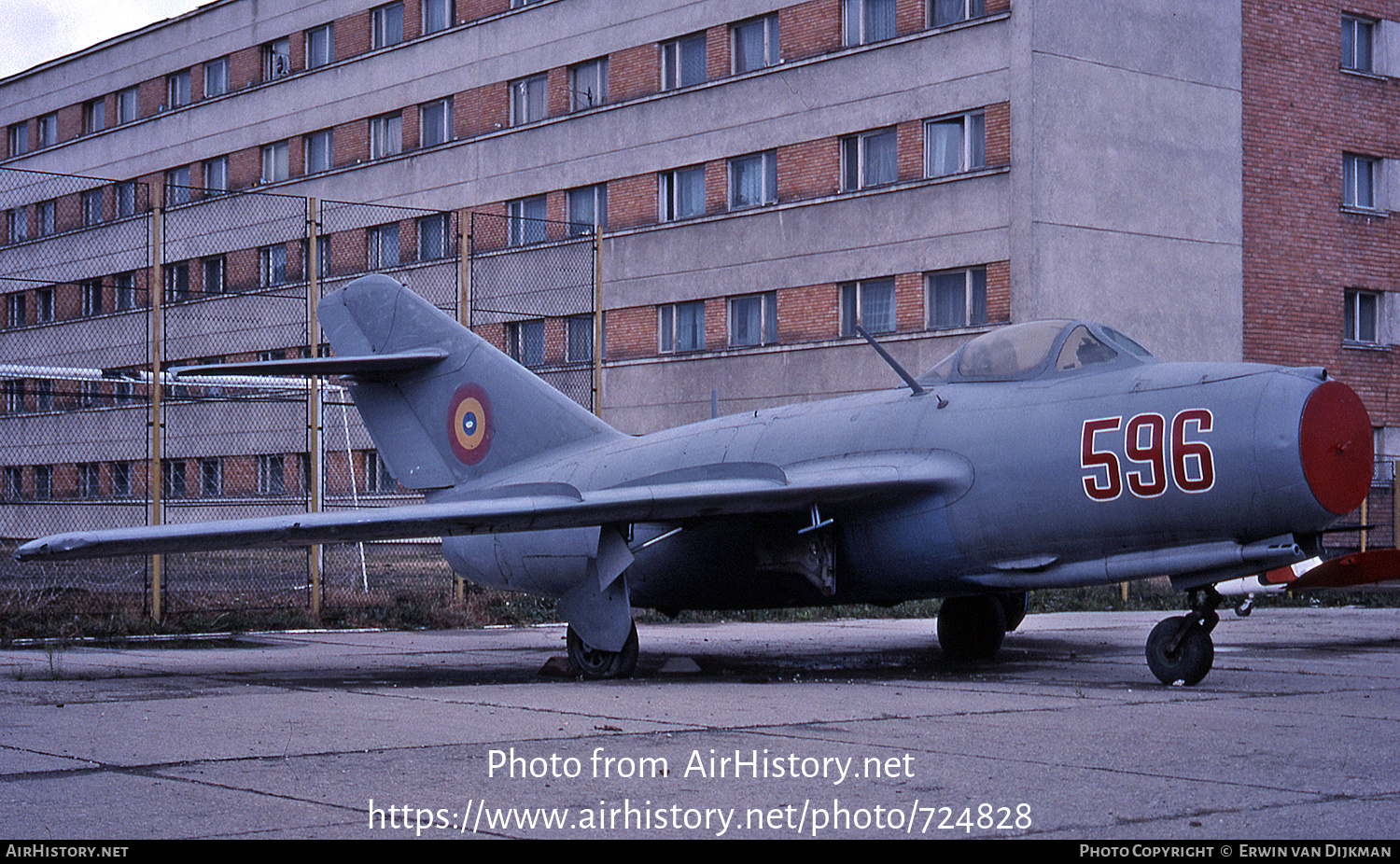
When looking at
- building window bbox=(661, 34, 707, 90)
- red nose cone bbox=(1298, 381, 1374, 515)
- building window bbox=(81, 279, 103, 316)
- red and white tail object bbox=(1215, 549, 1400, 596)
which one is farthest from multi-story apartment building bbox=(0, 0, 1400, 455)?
red nose cone bbox=(1298, 381, 1374, 515)

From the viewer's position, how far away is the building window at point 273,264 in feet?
131

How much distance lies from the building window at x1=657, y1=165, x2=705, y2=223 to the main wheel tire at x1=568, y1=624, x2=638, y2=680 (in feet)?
79.6

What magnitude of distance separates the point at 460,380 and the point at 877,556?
15.8 feet

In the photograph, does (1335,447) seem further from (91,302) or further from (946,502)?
(91,302)

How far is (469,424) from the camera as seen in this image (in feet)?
46.8

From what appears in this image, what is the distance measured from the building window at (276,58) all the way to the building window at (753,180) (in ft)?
58.6

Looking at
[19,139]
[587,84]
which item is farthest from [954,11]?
[19,139]

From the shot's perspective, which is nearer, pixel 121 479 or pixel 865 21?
pixel 121 479

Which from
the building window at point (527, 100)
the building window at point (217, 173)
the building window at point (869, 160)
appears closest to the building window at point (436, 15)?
the building window at point (527, 100)

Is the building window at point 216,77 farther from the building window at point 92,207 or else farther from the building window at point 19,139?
the building window at point 19,139

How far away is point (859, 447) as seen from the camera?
38.3ft

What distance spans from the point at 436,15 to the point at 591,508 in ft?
109

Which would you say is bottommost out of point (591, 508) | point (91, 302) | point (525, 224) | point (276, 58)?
point (591, 508)

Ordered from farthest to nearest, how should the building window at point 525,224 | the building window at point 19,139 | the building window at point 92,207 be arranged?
the building window at point 19,139
the building window at point 92,207
the building window at point 525,224
